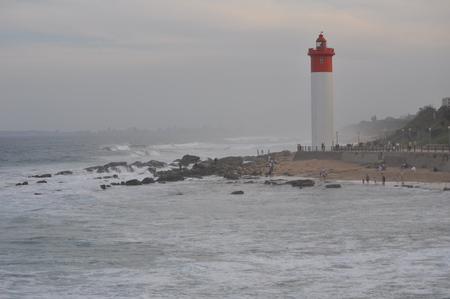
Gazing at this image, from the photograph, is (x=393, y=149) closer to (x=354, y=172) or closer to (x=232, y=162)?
(x=354, y=172)

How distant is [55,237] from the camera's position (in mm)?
15852

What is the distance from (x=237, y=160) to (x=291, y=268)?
31273 mm

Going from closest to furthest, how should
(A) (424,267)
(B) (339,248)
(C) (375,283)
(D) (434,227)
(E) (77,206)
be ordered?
1. (C) (375,283)
2. (A) (424,267)
3. (B) (339,248)
4. (D) (434,227)
5. (E) (77,206)

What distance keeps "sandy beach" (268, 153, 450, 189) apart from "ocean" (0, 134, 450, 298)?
10.9ft

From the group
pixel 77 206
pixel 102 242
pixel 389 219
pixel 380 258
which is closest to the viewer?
pixel 380 258

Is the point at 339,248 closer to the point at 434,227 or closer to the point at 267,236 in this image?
the point at 267,236

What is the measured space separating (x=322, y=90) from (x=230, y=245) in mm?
24321

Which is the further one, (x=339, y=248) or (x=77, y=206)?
(x=77, y=206)

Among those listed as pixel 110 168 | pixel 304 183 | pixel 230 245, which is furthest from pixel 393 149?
pixel 230 245

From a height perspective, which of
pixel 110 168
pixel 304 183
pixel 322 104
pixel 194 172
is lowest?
pixel 304 183

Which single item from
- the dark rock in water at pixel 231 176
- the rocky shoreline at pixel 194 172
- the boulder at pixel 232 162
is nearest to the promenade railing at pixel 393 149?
the rocky shoreline at pixel 194 172

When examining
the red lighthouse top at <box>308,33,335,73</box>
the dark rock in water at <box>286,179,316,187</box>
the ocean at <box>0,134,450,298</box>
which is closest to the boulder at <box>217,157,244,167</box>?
the red lighthouse top at <box>308,33,335,73</box>

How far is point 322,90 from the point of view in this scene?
3719 centimetres

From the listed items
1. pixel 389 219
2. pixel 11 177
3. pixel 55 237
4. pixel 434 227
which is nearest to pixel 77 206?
pixel 55 237
